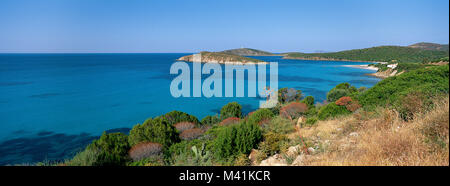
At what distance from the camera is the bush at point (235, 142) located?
20.2 feet

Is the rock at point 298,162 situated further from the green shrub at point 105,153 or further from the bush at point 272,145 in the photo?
the green shrub at point 105,153

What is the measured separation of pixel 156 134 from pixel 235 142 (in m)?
3.97

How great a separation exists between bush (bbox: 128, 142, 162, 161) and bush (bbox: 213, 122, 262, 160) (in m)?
2.15

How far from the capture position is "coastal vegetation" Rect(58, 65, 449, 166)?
3.79 metres

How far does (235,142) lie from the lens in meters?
6.29

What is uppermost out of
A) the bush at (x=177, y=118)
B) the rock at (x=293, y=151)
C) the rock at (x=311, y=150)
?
the rock at (x=311, y=150)

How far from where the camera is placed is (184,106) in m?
27.8

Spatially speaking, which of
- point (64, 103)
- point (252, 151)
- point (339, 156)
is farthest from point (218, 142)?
point (64, 103)

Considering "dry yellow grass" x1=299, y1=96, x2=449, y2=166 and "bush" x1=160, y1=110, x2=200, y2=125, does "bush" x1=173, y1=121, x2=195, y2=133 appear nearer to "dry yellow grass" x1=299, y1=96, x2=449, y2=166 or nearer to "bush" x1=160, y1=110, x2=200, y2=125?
"bush" x1=160, y1=110, x2=200, y2=125

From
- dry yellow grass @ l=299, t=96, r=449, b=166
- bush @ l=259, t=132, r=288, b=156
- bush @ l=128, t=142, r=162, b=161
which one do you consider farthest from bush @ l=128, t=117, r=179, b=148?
dry yellow grass @ l=299, t=96, r=449, b=166

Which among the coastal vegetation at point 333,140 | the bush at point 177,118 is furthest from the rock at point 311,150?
the bush at point 177,118

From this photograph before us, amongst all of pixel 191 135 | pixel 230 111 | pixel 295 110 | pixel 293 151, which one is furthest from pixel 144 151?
pixel 295 110

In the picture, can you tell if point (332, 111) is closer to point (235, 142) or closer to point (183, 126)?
point (235, 142)
